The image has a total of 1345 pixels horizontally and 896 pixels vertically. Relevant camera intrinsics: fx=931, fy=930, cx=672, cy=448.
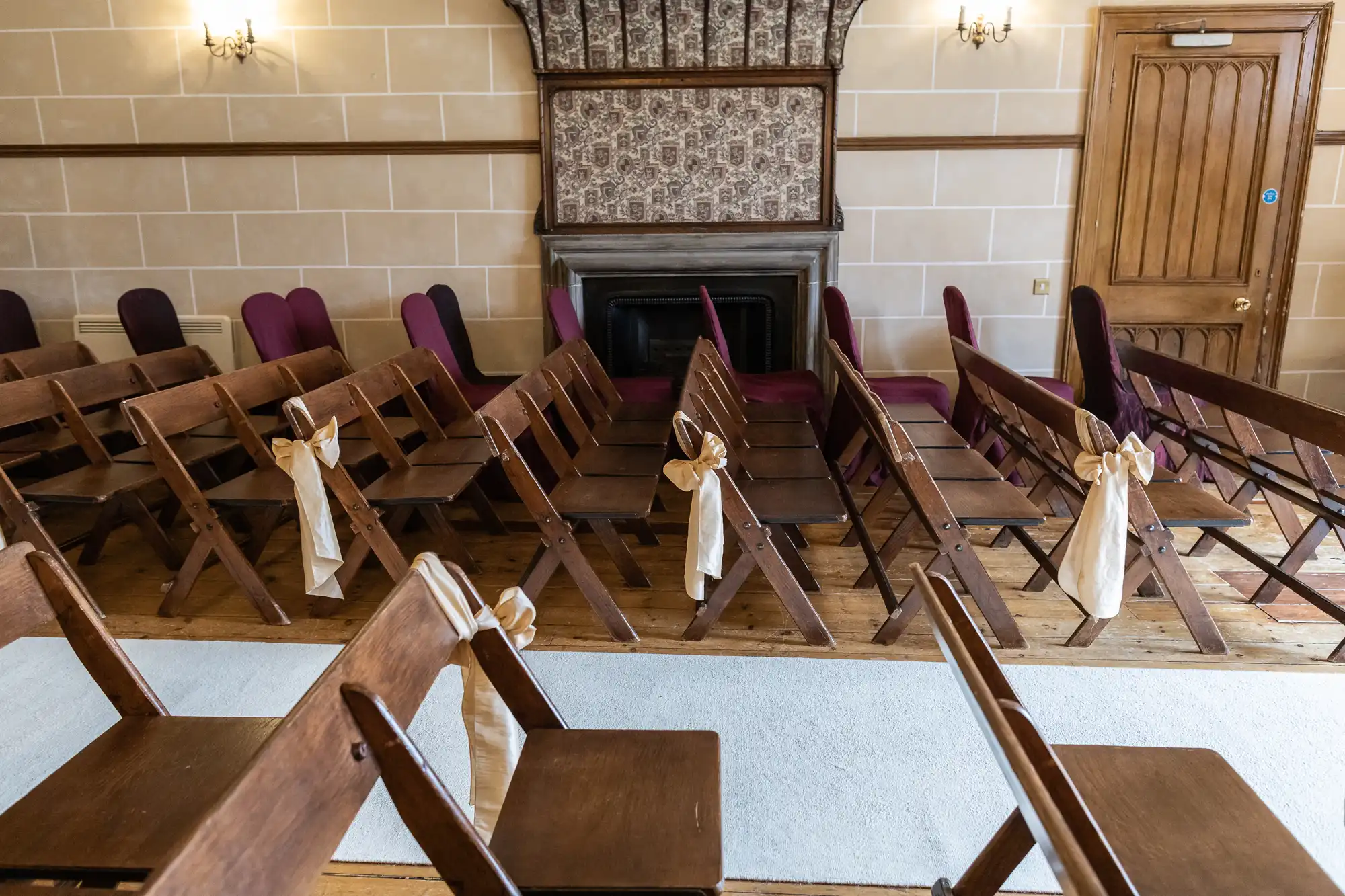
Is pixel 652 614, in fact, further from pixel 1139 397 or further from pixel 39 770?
pixel 1139 397

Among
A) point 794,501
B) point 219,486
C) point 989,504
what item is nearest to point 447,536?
point 219,486

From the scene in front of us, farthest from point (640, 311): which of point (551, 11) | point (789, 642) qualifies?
point (789, 642)

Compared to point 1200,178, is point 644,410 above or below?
below

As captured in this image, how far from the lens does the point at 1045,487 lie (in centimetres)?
373

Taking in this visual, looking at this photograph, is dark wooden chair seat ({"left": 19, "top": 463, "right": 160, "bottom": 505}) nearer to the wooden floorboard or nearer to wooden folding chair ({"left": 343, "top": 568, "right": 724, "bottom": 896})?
the wooden floorboard

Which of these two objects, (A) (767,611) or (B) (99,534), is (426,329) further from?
(A) (767,611)

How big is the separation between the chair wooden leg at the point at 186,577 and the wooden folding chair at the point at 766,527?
1.63 m

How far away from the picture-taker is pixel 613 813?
1.46 metres

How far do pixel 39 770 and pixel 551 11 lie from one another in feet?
13.1

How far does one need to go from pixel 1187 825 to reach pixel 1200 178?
4541mm

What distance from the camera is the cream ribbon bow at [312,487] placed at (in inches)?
115

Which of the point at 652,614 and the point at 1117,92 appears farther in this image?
the point at 1117,92

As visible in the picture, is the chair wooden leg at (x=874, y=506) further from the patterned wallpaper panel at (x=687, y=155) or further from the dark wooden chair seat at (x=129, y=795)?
the dark wooden chair seat at (x=129, y=795)

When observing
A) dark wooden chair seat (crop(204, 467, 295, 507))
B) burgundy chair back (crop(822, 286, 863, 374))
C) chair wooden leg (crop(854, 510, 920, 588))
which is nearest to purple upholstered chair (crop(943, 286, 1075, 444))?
burgundy chair back (crop(822, 286, 863, 374))
